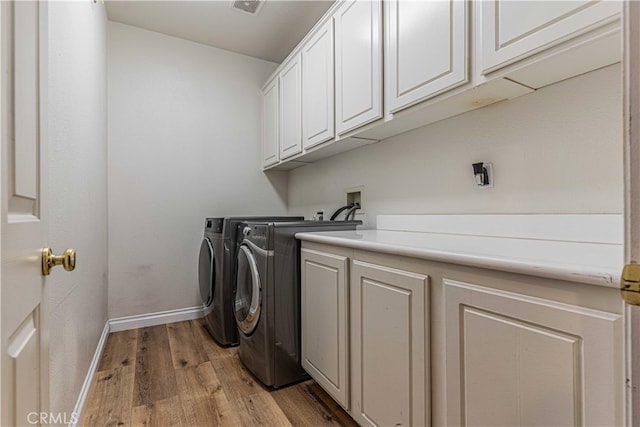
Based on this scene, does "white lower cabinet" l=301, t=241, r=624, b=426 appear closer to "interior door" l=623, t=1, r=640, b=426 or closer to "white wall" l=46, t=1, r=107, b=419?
"interior door" l=623, t=1, r=640, b=426

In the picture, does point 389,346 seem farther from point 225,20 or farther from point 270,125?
point 225,20

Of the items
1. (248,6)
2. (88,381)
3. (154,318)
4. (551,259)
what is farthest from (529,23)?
(154,318)

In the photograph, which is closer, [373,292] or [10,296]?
[10,296]

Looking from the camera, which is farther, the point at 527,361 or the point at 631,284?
the point at 527,361

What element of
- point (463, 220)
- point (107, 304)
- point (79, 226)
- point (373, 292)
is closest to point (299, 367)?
point (373, 292)

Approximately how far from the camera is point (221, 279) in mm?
2199

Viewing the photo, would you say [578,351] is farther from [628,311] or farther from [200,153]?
[200,153]

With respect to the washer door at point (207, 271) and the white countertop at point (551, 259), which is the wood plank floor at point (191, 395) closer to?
the washer door at point (207, 271)

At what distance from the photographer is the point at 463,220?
4.65 ft

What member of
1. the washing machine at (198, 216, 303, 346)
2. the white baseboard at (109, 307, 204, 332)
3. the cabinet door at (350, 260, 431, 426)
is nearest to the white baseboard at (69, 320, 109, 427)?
the white baseboard at (109, 307, 204, 332)

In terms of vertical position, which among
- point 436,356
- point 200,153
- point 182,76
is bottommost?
point 436,356

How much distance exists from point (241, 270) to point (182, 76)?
6.40 ft

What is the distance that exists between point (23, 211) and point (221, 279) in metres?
1.66

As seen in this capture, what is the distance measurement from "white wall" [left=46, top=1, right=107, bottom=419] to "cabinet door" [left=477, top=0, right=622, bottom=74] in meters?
1.48
